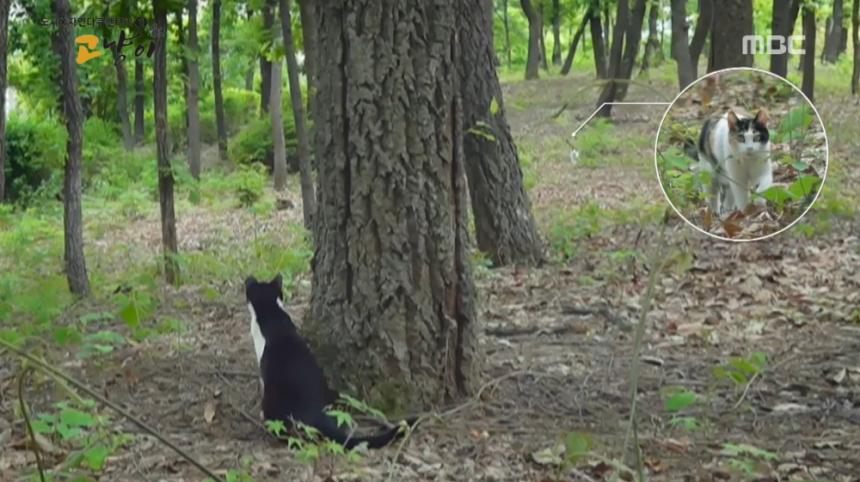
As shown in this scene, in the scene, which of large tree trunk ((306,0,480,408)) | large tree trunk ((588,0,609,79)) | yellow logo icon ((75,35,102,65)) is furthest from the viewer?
large tree trunk ((588,0,609,79))

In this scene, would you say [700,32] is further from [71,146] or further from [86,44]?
[71,146]

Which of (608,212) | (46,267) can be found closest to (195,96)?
(46,267)

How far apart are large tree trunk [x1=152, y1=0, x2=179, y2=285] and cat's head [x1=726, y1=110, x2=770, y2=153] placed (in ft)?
20.4

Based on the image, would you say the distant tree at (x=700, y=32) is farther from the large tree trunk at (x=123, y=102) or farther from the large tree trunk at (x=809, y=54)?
the large tree trunk at (x=123, y=102)

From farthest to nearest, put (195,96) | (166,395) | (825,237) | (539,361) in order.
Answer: (195,96) < (825,237) < (539,361) < (166,395)

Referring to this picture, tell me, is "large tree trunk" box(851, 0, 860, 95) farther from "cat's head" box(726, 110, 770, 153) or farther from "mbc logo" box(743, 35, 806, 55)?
"cat's head" box(726, 110, 770, 153)

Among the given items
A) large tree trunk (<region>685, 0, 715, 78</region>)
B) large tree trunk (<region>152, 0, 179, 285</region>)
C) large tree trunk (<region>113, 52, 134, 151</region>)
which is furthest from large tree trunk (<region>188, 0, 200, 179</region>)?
large tree trunk (<region>685, 0, 715, 78</region>)

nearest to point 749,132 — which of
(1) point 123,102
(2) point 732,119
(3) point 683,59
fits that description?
(2) point 732,119

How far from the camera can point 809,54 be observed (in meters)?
22.4

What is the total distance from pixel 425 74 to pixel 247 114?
3143cm

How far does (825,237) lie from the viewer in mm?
10727

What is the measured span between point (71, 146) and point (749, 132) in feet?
22.4

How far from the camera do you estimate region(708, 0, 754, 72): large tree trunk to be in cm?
1023

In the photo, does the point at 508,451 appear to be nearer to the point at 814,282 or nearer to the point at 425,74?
the point at 425,74
